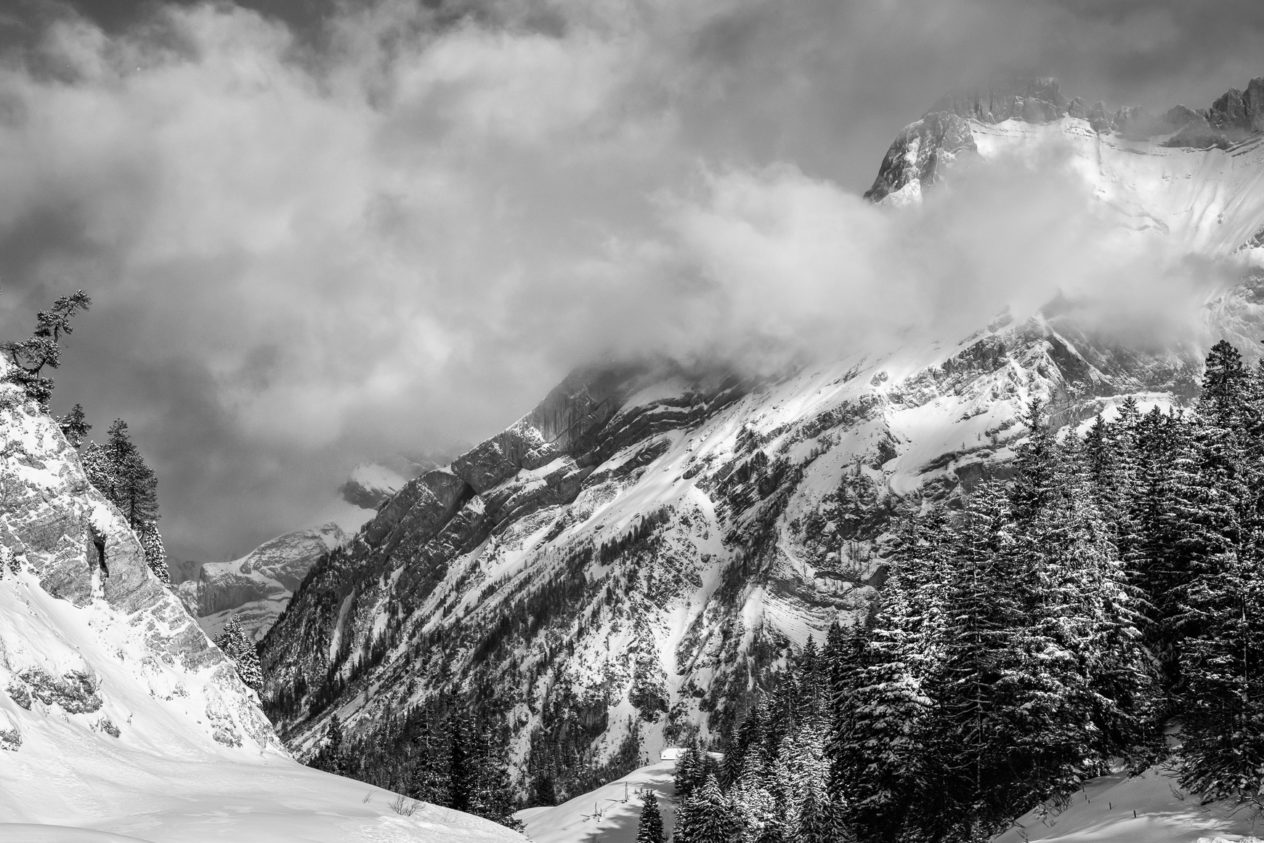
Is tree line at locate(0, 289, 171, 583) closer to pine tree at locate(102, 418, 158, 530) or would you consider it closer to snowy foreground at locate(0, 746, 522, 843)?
pine tree at locate(102, 418, 158, 530)

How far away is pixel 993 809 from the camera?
37.5 meters

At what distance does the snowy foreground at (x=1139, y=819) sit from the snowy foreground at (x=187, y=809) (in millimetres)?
15030

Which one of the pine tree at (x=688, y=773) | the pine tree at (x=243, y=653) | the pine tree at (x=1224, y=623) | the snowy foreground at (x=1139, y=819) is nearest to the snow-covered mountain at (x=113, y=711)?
the snowy foreground at (x=1139, y=819)

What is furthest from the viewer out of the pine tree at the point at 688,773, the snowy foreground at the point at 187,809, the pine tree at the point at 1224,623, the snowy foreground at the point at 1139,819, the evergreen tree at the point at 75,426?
the pine tree at the point at 688,773

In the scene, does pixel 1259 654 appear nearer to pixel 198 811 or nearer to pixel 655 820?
pixel 198 811

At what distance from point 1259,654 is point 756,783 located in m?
56.6

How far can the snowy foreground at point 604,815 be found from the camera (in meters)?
123

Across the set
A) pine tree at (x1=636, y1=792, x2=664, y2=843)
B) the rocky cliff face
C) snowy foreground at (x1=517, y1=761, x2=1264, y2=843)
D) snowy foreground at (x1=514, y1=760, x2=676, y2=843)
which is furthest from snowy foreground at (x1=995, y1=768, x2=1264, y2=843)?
snowy foreground at (x1=514, y1=760, x2=676, y2=843)

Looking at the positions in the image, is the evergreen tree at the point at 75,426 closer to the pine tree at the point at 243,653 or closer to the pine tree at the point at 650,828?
the pine tree at the point at 243,653

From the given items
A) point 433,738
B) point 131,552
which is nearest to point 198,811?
point 131,552

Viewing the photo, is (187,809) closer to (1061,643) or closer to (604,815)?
(1061,643)

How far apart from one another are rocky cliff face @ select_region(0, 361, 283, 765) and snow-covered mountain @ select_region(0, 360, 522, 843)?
58 mm

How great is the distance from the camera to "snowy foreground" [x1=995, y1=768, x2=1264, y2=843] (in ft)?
76.7

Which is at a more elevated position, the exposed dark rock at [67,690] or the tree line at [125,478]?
the tree line at [125,478]
